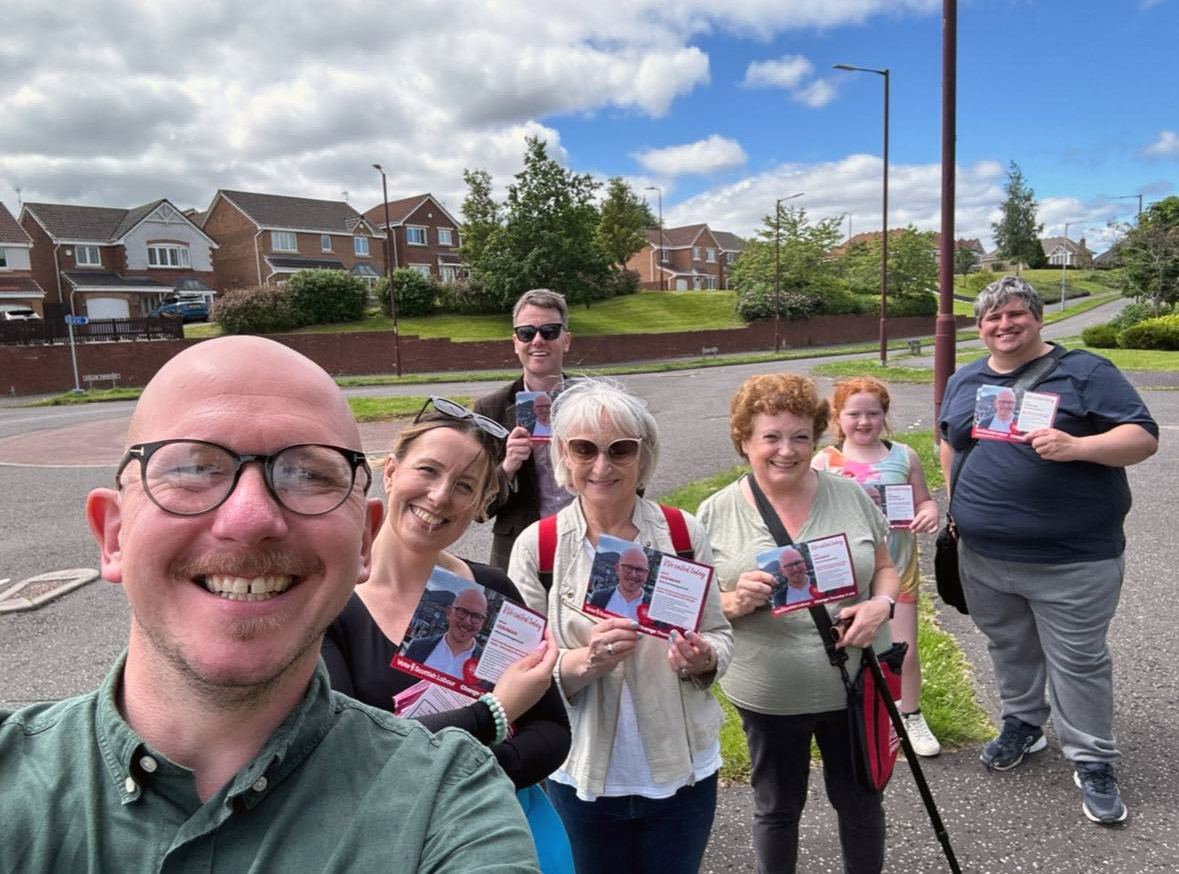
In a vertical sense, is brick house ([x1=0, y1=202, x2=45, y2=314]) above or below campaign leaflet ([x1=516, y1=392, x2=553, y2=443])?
above

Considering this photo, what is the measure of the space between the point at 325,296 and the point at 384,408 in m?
28.9

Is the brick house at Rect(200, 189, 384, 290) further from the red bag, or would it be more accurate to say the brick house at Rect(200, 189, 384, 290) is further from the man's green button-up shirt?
the man's green button-up shirt

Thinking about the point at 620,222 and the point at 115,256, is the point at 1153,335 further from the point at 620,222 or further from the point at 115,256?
the point at 115,256

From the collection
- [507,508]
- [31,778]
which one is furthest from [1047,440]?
[31,778]

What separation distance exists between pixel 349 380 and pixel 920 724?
3217 cm

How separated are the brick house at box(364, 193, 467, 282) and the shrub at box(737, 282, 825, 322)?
95.2ft

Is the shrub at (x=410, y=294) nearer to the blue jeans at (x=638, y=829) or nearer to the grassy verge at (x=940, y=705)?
the grassy verge at (x=940, y=705)

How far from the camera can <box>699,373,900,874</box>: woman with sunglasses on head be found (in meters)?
2.95

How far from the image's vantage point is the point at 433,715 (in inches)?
74.7

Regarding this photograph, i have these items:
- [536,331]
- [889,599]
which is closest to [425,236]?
[536,331]

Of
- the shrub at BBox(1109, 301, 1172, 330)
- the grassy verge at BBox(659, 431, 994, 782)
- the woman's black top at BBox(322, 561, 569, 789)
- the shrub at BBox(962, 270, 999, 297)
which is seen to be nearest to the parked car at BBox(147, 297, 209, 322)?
the shrub at BBox(1109, 301, 1172, 330)

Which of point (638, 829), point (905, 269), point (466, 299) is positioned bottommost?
point (638, 829)

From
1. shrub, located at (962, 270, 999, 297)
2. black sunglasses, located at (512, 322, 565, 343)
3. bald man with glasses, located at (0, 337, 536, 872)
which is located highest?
shrub, located at (962, 270, 999, 297)

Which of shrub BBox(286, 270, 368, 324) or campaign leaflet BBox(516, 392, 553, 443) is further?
shrub BBox(286, 270, 368, 324)
